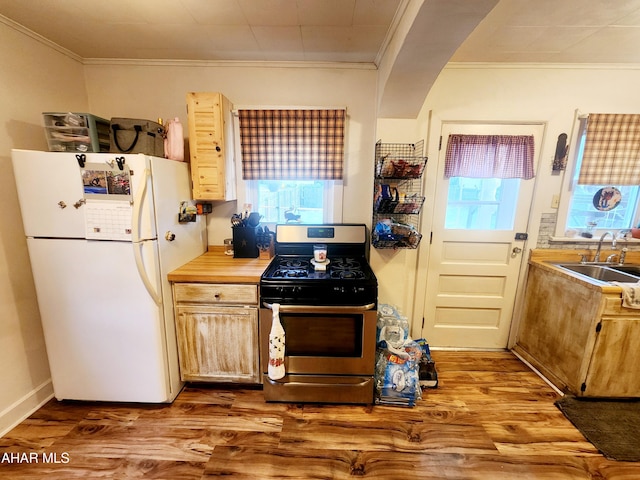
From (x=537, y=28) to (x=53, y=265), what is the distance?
333cm

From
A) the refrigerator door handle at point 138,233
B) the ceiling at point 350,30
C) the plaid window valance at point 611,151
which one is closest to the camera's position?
the ceiling at point 350,30

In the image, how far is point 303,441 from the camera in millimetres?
1603

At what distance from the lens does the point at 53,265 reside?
5.30ft

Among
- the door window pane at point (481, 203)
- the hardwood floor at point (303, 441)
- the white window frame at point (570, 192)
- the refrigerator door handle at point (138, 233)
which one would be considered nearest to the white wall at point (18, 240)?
the hardwood floor at point (303, 441)

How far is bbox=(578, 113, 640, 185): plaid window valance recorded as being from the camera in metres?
2.11

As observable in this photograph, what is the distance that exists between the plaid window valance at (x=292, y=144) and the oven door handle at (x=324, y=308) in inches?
44.3

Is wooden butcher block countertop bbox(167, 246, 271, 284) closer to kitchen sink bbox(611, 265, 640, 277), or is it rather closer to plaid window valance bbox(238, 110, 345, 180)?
plaid window valance bbox(238, 110, 345, 180)

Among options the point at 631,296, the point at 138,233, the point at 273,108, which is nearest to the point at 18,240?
the point at 138,233

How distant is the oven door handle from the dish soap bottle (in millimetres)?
52

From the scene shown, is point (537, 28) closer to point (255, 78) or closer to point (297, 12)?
point (297, 12)

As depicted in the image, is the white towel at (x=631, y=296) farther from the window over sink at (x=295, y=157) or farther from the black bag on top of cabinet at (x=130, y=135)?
the black bag on top of cabinet at (x=130, y=135)

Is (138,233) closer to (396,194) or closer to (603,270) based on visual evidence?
(396,194)

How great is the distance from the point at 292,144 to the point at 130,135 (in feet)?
3.75

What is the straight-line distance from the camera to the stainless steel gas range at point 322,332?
1.71 metres
